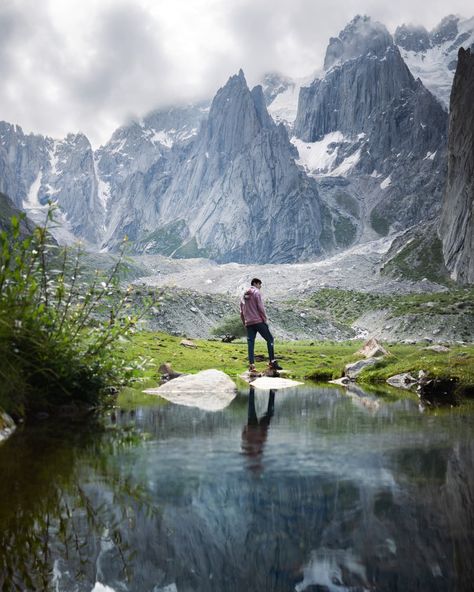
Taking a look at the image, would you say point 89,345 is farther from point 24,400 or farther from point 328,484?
point 328,484

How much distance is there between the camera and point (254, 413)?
48.9 ft

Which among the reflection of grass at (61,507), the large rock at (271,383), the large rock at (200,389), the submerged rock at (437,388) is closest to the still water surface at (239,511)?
the reflection of grass at (61,507)

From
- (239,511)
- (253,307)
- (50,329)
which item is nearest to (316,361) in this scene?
(253,307)

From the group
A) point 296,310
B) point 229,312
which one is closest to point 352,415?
point 229,312

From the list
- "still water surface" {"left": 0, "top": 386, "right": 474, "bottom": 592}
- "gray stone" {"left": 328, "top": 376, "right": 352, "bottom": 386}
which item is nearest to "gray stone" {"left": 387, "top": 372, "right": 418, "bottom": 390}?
"gray stone" {"left": 328, "top": 376, "right": 352, "bottom": 386}

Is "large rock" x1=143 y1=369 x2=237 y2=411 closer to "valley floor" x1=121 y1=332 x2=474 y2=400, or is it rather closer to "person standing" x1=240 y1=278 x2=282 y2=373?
"valley floor" x1=121 y1=332 x2=474 y2=400

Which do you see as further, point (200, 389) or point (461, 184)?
point (461, 184)

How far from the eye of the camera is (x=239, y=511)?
6.09 meters

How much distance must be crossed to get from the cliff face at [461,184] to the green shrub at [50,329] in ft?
539

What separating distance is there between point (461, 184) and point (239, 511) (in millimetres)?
191368

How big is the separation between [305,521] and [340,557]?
2.89ft

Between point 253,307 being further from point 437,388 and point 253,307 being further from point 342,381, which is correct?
point 437,388

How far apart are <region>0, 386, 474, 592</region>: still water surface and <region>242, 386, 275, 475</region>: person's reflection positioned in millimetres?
51

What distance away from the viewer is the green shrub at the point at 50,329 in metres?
11.5
